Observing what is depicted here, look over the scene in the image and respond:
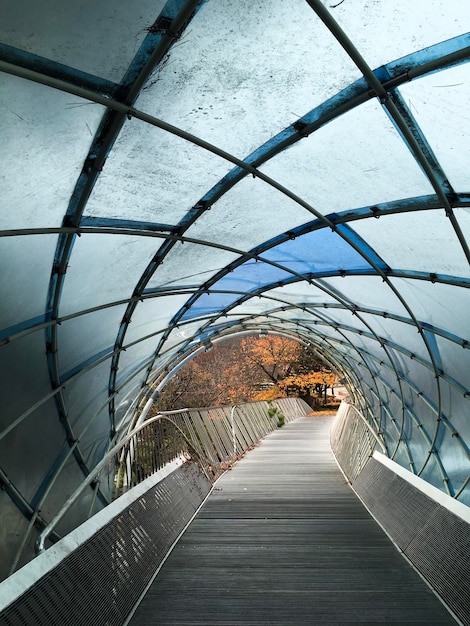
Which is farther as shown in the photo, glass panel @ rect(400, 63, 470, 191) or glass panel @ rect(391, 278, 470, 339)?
glass panel @ rect(391, 278, 470, 339)

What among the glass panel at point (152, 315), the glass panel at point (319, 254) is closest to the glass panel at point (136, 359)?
the glass panel at point (152, 315)

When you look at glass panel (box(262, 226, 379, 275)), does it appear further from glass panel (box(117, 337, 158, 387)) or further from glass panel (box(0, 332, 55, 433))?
glass panel (box(117, 337, 158, 387))

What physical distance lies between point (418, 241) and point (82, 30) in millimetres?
5569

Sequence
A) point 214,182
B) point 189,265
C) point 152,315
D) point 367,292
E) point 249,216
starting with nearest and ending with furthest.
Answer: point 214,182, point 249,216, point 189,265, point 367,292, point 152,315

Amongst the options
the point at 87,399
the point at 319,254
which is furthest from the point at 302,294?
the point at 87,399

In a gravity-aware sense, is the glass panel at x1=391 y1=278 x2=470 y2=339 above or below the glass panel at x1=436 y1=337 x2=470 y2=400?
above

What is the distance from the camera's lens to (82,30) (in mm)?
4133

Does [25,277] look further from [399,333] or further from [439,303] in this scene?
[399,333]

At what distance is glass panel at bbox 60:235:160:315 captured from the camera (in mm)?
7797

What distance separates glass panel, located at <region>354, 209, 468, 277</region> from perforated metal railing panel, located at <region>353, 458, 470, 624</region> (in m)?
3.51

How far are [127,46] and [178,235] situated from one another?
13.9 feet

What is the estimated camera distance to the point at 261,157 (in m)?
6.57

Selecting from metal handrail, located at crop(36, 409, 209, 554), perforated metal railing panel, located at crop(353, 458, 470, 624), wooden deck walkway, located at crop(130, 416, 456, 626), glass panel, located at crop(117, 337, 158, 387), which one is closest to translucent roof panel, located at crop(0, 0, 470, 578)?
glass panel, located at crop(117, 337, 158, 387)

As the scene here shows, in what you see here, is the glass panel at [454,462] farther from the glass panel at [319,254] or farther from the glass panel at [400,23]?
the glass panel at [400,23]
